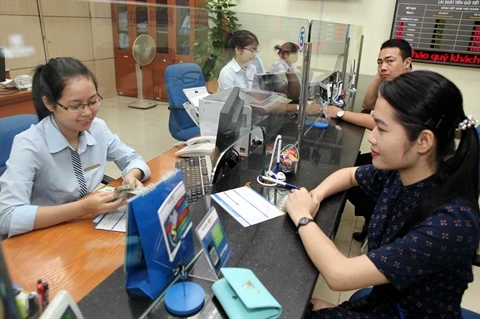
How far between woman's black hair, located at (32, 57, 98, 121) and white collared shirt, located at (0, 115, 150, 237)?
9cm

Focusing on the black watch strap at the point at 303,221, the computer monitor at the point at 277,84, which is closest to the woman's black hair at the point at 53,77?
the black watch strap at the point at 303,221

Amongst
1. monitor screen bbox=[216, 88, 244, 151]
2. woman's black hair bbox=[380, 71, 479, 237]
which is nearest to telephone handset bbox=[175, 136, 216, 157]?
monitor screen bbox=[216, 88, 244, 151]

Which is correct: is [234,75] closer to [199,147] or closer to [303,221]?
[199,147]

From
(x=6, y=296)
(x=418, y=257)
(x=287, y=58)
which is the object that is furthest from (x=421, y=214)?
(x=287, y=58)

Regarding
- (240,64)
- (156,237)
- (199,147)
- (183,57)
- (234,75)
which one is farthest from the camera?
(183,57)

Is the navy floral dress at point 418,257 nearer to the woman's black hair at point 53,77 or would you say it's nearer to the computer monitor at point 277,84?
the computer monitor at point 277,84

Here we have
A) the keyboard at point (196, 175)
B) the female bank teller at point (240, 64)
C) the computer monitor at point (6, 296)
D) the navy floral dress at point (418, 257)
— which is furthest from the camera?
the female bank teller at point (240, 64)

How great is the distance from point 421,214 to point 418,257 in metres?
0.13

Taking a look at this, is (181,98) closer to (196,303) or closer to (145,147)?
(145,147)

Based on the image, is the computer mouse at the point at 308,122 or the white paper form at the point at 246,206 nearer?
the white paper form at the point at 246,206

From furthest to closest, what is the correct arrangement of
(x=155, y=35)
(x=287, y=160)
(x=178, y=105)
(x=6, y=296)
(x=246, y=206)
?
(x=155, y=35)
(x=178, y=105)
(x=287, y=160)
(x=246, y=206)
(x=6, y=296)

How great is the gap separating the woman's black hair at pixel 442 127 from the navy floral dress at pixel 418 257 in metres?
0.04

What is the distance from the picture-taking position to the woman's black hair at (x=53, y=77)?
129cm

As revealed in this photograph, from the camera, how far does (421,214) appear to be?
3.10ft
